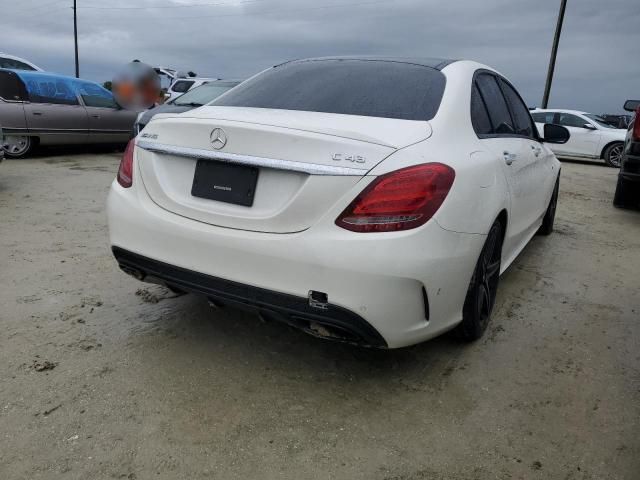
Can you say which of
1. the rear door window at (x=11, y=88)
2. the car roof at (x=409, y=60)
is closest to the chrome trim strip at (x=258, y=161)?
the car roof at (x=409, y=60)

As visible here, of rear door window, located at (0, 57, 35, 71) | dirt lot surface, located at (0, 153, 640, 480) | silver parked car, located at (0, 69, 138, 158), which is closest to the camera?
dirt lot surface, located at (0, 153, 640, 480)

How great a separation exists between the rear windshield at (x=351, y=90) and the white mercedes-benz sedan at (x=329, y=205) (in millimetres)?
13

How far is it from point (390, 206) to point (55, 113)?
9.20 metres

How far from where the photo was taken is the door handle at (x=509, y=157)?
121 inches

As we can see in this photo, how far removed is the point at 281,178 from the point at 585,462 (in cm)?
161

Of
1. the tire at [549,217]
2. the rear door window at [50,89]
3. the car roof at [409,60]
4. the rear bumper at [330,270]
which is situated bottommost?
the tire at [549,217]

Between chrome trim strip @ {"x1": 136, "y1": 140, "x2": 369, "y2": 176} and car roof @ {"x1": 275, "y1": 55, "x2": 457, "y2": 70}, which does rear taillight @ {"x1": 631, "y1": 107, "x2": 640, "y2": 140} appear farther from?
chrome trim strip @ {"x1": 136, "y1": 140, "x2": 369, "y2": 176}

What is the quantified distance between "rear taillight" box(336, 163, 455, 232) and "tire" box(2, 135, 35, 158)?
911cm

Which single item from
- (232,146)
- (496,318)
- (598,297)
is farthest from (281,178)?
(598,297)

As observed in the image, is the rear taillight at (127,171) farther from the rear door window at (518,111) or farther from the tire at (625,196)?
the tire at (625,196)

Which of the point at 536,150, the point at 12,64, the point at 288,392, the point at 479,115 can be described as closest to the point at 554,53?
the point at 12,64

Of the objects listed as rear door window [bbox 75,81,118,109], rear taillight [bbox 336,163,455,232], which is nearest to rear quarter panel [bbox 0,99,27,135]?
rear door window [bbox 75,81,118,109]

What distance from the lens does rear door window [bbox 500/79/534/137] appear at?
12.6 feet

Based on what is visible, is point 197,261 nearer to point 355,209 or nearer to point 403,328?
point 355,209
